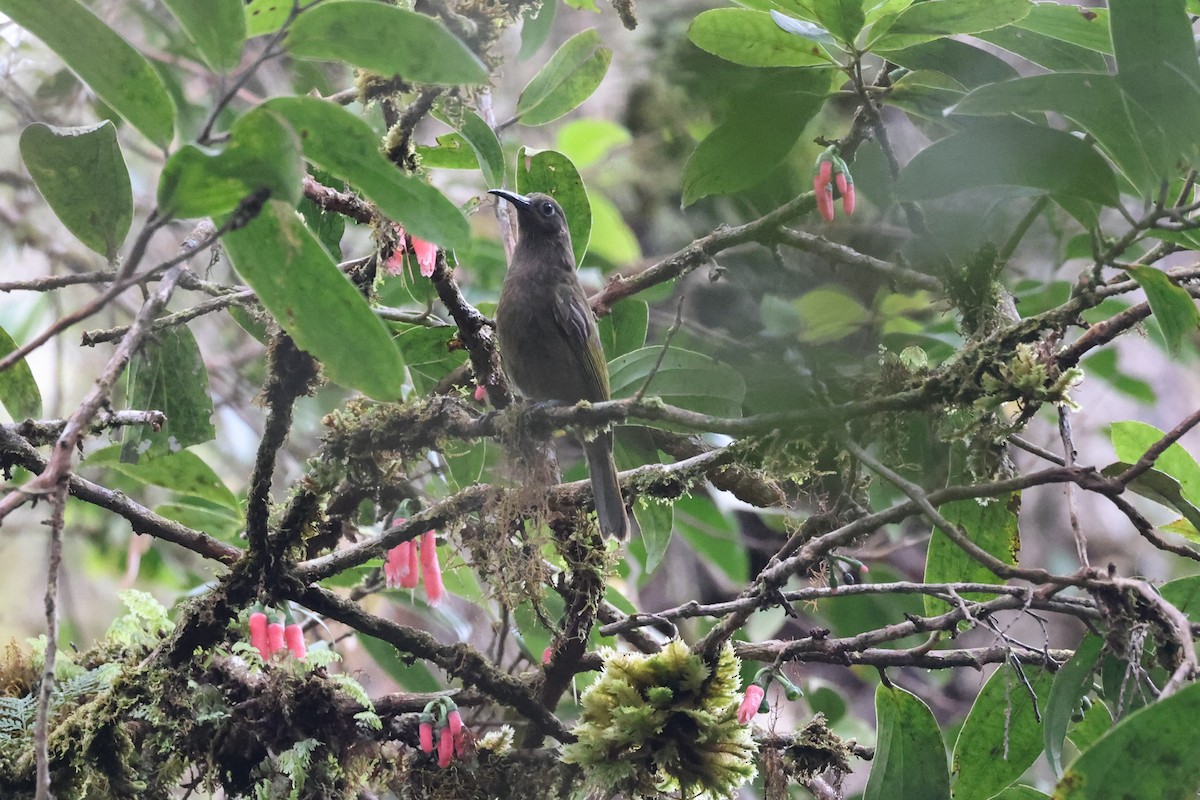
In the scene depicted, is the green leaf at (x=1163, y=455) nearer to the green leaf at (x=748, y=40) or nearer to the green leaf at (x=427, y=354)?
the green leaf at (x=748, y=40)

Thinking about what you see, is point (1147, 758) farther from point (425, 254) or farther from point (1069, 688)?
point (425, 254)

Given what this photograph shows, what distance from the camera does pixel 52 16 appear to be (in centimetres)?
145

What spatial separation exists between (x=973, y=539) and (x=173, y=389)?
1994 mm

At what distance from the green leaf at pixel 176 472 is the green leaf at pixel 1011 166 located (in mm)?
1981

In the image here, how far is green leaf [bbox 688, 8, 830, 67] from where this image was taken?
6.99 feet

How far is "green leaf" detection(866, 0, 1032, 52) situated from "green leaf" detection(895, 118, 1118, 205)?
0.30 m

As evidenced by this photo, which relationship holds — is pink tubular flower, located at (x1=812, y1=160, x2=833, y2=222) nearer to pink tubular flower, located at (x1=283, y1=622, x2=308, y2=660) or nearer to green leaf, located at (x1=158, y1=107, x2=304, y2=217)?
green leaf, located at (x1=158, y1=107, x2=304, y2=217)

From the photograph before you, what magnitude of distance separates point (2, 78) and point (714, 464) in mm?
4109

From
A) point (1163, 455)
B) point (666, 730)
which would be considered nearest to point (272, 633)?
point (666, 730)

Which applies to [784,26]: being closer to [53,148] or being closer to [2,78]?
[53,148]

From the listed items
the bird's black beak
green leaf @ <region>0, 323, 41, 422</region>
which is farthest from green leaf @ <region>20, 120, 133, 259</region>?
the bird's black beak

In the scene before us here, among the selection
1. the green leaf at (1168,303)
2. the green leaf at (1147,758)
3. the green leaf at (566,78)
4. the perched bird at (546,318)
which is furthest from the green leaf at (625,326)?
the green leaf at (1147,758)

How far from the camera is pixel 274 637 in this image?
7.13 feet

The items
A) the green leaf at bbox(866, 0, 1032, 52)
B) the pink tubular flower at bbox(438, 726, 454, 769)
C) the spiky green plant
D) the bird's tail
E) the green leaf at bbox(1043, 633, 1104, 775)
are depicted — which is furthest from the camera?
the bird's tail
